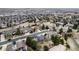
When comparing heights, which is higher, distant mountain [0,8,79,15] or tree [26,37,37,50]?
distant mountain [0,8,79,15]

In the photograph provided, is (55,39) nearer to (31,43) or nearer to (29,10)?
(31,43)

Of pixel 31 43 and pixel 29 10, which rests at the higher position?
pixel 29 10

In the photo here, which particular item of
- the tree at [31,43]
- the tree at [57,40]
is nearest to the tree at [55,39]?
the tree at [57,40]

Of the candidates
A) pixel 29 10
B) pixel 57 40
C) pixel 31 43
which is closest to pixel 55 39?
pixel 57 40

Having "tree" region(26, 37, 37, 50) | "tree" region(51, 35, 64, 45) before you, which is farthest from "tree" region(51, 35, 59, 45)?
"tree" region(26, 37, 37, 50)

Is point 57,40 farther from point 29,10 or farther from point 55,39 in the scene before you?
point 29,10

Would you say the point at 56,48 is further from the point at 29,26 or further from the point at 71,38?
the point at 29,26

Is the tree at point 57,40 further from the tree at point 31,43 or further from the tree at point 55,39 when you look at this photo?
the tree at point 31,43

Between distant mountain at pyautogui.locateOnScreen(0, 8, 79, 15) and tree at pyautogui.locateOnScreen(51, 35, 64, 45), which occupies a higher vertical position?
distant mountain at pyautogui.locateOnScreen(0, 8, 79, 15)

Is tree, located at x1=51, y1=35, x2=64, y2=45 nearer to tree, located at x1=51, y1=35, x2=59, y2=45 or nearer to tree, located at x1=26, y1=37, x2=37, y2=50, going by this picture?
tree, located at x1=51, y1=35, x2=59, y2=45

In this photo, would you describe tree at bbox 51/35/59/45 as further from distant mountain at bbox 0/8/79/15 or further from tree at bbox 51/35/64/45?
distant mountain at bbox 0/8/79/15
